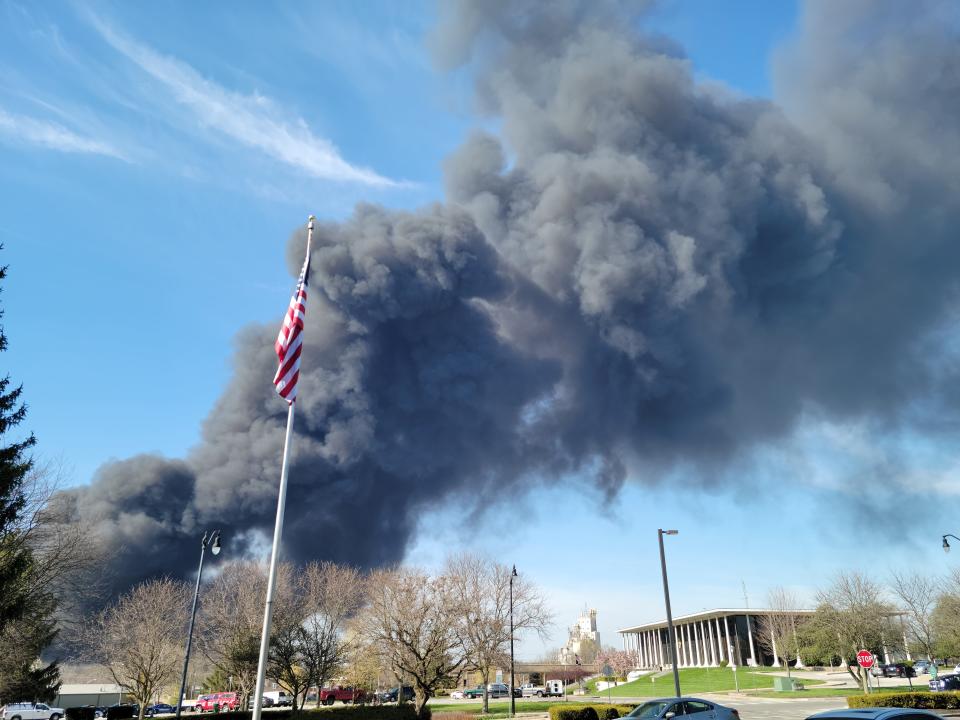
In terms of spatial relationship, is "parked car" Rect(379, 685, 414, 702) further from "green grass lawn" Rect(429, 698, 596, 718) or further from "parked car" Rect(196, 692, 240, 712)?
"parked car" Rect(196, 692, 240, 712)

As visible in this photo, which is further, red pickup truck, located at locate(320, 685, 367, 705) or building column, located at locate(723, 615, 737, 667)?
building column, located at locate(723, 615, 737, 667)

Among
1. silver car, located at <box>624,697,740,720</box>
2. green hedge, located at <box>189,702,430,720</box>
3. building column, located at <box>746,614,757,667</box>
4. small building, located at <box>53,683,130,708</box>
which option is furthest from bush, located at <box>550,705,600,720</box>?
small building, located at <box>53,683,130,708</box>

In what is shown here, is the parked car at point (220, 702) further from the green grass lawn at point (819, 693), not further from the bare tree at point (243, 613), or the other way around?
the green grass lawn at point (819, 693)

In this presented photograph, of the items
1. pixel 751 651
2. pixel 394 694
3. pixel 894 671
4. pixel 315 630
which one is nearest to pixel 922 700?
pixel 315 630

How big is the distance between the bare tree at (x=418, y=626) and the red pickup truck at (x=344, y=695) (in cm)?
2224

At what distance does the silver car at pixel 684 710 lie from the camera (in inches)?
647

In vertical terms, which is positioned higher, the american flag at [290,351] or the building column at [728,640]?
the american flag at [290,351]

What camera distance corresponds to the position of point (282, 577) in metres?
Answer: 45.7

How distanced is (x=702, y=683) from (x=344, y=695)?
3377 cm

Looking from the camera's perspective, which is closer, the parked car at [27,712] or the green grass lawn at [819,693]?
the green grass lawn at [819,693]

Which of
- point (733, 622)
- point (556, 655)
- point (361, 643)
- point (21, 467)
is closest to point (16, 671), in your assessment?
point (361, 643)

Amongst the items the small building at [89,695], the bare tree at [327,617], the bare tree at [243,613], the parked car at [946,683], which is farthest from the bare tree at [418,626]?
the small building at [89,695]

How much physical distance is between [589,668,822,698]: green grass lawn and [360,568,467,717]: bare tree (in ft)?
82.3

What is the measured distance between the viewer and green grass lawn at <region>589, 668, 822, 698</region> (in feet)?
181
